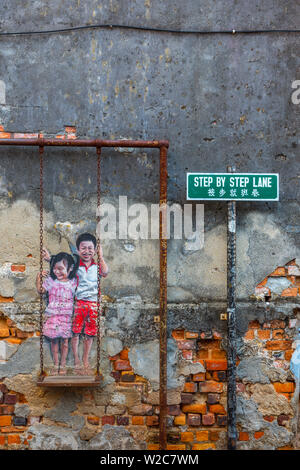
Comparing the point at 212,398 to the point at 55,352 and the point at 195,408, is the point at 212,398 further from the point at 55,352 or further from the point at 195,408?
the point at 55,352

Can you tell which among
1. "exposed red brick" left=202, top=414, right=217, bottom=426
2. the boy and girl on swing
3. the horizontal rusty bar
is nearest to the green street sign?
the horizontal rusty bar

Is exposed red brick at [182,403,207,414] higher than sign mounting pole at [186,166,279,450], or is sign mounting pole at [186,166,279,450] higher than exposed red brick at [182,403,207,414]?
sign mounting pole at [186,166,279,450]

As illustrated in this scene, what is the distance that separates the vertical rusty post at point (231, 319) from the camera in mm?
2975

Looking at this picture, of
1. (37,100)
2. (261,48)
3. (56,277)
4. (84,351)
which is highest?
(261,48)

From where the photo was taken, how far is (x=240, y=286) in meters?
3.07

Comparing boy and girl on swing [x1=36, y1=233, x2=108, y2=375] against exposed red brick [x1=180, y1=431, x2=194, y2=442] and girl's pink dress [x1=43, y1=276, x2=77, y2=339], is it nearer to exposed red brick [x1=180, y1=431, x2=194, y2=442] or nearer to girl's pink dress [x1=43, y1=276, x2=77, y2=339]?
girl's pink dress [x1=43, y1=276, x2=77, y2=339]

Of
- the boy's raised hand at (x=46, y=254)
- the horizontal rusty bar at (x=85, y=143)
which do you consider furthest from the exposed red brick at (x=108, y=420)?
the horizontal rusty bar at (x=85, y=143)

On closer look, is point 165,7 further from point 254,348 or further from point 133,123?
point 254,348

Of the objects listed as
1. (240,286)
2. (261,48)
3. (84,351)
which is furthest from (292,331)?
(261,48)

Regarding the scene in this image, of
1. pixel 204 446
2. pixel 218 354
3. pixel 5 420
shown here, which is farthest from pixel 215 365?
pixel 5 420

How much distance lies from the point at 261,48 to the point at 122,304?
2.19 metres

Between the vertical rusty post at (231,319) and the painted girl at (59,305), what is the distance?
1162 millimetres

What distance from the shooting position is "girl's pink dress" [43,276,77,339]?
9.93 feet

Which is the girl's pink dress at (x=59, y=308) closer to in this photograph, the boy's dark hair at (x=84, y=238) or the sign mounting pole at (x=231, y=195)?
the boy's dark hair at (x=84, y=238)
